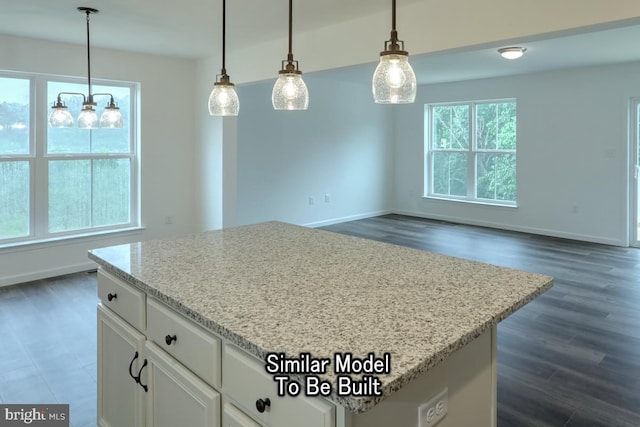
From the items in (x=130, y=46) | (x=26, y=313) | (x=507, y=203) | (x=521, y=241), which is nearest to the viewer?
(x=26, y=313)

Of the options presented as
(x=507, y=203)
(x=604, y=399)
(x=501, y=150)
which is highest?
(x=501, y=150)

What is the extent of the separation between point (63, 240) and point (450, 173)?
20.5ft

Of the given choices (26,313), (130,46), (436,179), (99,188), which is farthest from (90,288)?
(436,179)

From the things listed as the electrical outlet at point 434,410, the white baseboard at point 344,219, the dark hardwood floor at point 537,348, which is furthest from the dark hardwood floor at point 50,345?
the white baseboard at point 344,219

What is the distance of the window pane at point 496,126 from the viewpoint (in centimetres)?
727

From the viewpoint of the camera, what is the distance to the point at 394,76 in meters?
1.54

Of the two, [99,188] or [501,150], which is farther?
[501,150]

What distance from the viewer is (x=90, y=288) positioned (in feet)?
14.2

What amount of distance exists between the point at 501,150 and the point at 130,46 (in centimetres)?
574

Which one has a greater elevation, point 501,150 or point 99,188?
point 501,150

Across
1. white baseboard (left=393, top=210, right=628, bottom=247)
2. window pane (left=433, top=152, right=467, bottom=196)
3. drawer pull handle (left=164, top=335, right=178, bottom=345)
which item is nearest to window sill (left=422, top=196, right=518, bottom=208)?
window pane (left=433, top=152, right=467, bottom=196)

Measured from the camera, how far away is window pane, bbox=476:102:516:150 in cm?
727

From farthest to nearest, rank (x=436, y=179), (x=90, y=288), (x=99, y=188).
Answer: (x=436, y=179) → (x=99, y=188) → (x=90, y=288)

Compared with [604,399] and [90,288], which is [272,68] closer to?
[90,288]
